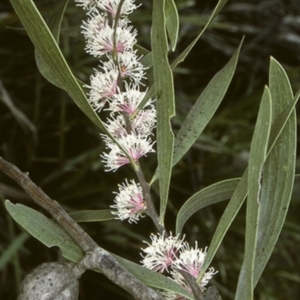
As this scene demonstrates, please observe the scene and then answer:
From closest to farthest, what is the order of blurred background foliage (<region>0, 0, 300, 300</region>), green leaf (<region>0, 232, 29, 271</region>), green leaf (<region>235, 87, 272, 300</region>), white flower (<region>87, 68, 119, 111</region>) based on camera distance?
green leaf (<region>235, 87, 272, 300</region>) → white flower (<region>87, 68, 119, 111</region>) → green leaf (<region>0, 232, 29, 271</region>) → blurred background foliage (<region>0, 0, 300, 300</region>)

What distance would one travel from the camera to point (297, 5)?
4.10 feet

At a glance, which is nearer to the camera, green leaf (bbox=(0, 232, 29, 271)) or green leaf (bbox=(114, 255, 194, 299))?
green leaf (bbox=(114, 255, 194, 299))

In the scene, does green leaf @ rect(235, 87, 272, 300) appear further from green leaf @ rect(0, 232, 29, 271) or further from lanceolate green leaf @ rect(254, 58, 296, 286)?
green leaf @ rect(0, 232, 29, 271)

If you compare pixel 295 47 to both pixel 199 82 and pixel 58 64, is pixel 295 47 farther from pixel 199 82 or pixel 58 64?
pixel 58 64

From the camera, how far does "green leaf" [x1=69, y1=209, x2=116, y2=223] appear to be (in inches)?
16.7

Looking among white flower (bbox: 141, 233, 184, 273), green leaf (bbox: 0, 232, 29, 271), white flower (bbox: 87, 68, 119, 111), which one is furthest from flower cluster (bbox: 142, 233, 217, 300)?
green leaf (bbox: 0, 232, 29, 271)

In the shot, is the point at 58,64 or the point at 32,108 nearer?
the point at 58,64

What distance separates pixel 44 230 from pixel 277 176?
17 cm

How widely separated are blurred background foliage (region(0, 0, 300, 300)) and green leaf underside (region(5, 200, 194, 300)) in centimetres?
49

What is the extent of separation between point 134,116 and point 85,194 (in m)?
0.60

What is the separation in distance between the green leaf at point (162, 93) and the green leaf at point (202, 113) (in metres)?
0.04

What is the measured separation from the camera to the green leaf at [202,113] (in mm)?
439

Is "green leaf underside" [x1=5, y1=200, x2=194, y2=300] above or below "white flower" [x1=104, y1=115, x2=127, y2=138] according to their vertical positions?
below

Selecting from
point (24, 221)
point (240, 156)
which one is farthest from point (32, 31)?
point (240, 156)
